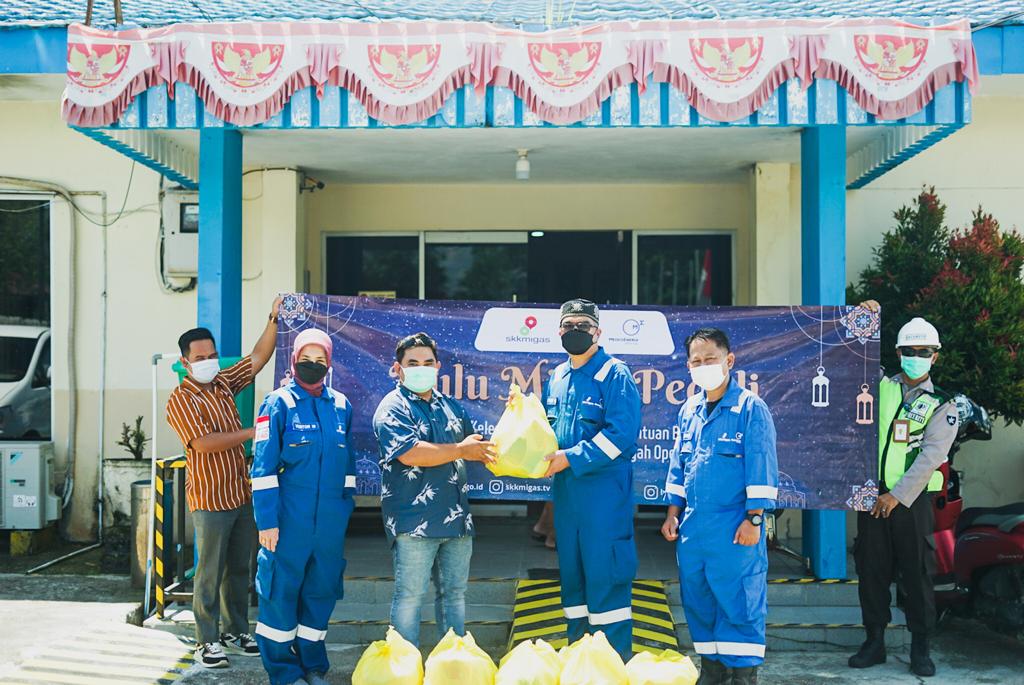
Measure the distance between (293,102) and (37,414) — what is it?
16.1ft

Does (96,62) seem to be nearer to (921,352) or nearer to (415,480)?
(415,480)

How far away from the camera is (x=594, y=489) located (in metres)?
5.60

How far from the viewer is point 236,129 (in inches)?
299

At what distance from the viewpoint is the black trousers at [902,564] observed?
625cm

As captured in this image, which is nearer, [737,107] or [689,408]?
[689,408]

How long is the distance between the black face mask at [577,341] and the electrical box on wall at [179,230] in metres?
5.16

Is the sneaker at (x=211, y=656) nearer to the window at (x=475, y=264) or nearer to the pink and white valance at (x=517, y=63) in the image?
the pink and white valance at (x=517, y=63)

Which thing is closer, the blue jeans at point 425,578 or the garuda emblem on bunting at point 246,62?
the blue jeans at point 425,578

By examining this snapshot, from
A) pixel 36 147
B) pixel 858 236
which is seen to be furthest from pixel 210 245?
pixel 858 236

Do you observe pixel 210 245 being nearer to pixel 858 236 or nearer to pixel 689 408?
pixel 689 408

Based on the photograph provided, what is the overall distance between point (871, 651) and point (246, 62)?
526cm

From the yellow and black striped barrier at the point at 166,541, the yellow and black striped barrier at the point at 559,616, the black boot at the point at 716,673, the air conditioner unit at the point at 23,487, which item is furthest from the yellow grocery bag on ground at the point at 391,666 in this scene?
the air conditioner unit at the point at 23,487

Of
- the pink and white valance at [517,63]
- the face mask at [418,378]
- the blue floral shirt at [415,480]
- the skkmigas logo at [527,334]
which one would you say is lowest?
the blue floral shirt at [415,480]

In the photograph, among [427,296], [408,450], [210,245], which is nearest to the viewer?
[408,450]
